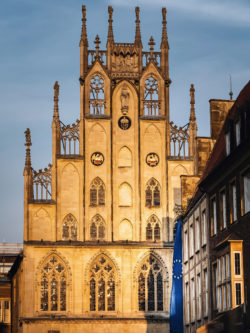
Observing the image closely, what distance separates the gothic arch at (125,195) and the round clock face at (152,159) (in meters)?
2.07

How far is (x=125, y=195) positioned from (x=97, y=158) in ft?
10.0

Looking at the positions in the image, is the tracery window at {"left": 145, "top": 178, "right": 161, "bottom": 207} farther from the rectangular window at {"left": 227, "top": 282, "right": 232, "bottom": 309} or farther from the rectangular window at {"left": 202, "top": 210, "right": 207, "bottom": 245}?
the rectangular window at {"left": 227, "top": 282, "right": 232, "bottom": 309}

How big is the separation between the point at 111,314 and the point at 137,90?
15.0 m

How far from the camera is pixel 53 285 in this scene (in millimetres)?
58344

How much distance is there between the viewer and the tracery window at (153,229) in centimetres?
5981

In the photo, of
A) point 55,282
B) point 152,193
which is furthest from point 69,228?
point 152,193

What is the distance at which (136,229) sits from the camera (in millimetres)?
59719

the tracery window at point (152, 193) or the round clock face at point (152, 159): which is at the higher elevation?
the round clock face at point (152, 159)

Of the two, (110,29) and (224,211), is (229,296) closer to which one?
(224,211)

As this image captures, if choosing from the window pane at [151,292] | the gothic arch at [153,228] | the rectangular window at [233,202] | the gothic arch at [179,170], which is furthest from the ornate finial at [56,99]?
the rectangular window at [233,202]

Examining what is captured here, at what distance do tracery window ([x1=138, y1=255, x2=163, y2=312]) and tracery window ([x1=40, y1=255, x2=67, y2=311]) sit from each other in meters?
4.95

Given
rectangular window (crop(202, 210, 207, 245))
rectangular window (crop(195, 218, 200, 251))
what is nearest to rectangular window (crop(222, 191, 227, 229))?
rectangular window (crop(202, 210, 207, 245))

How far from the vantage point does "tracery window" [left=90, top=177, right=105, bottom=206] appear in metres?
60.0

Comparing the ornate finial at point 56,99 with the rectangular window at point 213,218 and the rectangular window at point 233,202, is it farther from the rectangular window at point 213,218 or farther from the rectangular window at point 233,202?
the rectangular window at point 233,202
